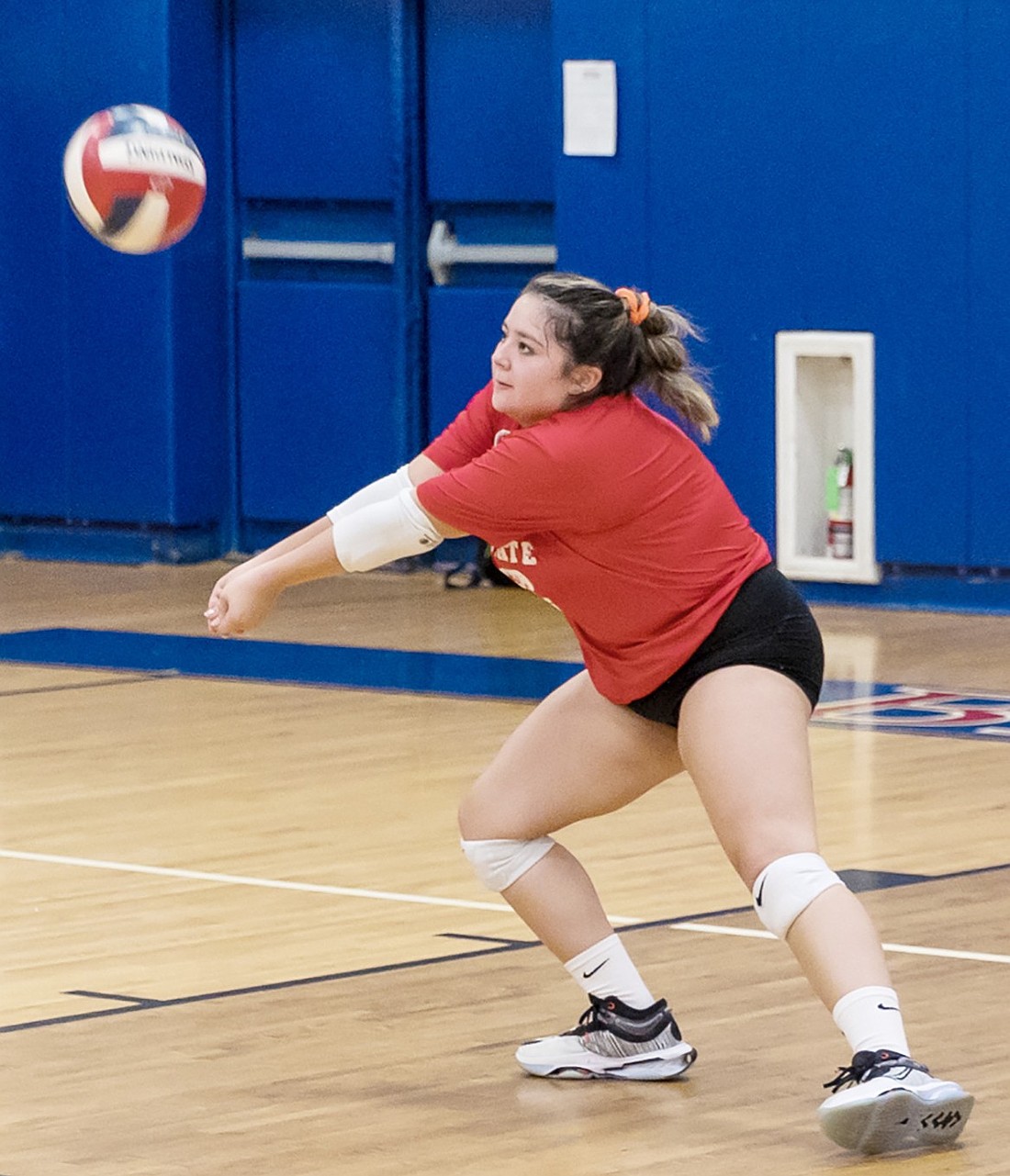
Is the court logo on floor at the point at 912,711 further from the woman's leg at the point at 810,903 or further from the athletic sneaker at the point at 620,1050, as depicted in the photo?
the woman's leg at the point at 810,903

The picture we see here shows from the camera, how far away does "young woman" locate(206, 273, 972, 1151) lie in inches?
163

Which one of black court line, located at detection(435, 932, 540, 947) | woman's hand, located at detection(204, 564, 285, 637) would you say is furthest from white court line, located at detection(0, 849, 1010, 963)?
woman's hand, located at detection(204, 564, 285, 637)

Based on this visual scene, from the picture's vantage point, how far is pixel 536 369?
14.4 feet

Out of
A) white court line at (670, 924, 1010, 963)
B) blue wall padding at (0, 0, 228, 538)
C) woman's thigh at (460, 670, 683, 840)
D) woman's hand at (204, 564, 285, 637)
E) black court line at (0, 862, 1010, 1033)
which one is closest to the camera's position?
woman's hand at (204, 564, 285, 637)

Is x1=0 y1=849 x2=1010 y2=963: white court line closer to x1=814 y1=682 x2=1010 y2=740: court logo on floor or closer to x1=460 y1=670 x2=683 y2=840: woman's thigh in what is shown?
x1=460 y1=670 x2=683 y2=840: woman's thigh

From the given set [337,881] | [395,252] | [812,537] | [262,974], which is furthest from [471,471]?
[395,252]

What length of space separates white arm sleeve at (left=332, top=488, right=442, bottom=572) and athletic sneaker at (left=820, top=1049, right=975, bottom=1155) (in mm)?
1024

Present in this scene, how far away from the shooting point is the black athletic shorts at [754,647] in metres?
4.35

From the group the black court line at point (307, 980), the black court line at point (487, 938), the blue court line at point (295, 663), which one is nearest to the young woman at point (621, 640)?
the black court line at point (307, 980)

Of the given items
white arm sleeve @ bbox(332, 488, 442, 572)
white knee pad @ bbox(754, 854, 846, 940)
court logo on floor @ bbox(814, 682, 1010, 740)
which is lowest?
court logo on floor @ bbox(814, 682, 1010, 740)

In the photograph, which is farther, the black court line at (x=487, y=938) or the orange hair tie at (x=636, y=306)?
the black court line at (x=487, y=938)

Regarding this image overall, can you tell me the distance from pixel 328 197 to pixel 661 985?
8.66 m

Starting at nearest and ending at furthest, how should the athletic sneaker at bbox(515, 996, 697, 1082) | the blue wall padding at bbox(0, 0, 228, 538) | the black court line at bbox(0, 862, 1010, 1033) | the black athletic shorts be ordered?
the black athletic shorts
the athletic sneaker at bbox(515, 996, 697, 1082)
the black court line at bbox(0, 862, 1010, 1033)
the blue wall padding at bbox(0, 0, 228, 538)

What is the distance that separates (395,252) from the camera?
43.0 ft
